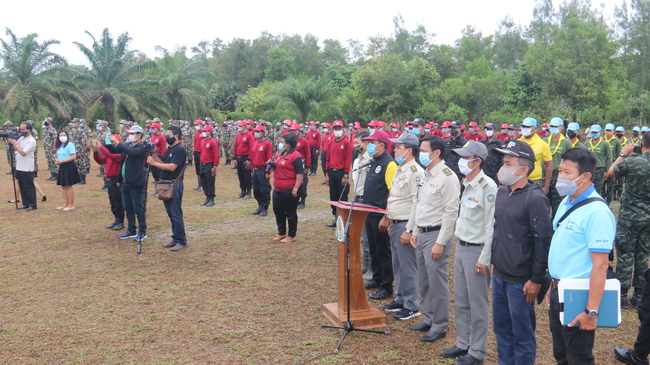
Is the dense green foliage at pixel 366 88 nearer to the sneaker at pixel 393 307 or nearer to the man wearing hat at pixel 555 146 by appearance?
the man wearing hat at pixel 555 146

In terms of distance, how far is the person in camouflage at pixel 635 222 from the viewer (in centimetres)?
538

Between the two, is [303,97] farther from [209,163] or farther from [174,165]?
[174,165]

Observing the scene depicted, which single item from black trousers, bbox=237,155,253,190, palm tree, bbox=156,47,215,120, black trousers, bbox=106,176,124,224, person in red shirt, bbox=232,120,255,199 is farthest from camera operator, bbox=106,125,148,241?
palm tree, bbox=156,47,215,120

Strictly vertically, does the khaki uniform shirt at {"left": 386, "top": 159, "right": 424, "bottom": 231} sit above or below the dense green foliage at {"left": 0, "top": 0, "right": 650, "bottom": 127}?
below

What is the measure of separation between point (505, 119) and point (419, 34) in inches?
1685

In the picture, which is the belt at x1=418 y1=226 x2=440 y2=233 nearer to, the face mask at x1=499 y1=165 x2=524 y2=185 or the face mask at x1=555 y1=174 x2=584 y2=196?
the face mask at x1=499 y1=165 x2=524 y2=185

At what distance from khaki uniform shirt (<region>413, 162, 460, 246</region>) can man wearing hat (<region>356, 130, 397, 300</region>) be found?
3.67 feet

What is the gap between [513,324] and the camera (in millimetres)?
3588

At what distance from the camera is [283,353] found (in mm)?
4461

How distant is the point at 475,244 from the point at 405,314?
1.62 metres

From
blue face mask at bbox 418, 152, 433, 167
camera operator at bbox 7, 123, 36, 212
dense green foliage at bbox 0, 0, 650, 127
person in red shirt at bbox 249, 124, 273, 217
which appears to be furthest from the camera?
dense green foliage at bbox 0, 0, 650, 127

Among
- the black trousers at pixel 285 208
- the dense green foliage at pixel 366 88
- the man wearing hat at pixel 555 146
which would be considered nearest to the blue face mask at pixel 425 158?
the black trousers at pixel 285 208

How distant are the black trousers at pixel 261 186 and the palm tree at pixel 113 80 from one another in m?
20.6

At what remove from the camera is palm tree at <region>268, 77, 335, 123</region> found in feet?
104
